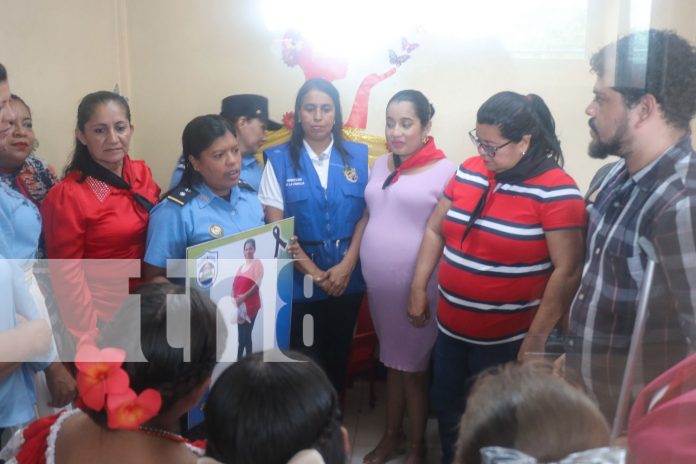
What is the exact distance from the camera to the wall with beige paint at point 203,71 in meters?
1.98

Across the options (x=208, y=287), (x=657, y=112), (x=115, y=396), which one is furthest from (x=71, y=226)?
(x=657, y=112)

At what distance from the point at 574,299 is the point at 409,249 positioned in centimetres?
59

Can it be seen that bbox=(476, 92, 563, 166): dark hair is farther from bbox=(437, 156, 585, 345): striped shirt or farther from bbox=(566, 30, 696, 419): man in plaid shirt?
bbox=(566, 30, 696, 419): man in plaid shirt

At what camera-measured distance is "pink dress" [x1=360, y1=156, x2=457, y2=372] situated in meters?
1.82

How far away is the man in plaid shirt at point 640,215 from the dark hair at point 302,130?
916mm

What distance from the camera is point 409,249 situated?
71.7 inches

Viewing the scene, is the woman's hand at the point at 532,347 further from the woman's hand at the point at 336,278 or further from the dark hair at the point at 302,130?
the dark hair at the point at 302,130

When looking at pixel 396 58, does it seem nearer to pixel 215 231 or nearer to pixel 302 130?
pixel 302 130

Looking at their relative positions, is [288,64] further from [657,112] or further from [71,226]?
[657,112]

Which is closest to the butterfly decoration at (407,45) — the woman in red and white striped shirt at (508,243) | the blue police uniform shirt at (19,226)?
the woman in red and white striped shirt at (508,243)

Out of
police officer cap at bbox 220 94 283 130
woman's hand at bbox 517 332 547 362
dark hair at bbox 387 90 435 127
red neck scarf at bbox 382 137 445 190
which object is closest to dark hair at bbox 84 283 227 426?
woman's hand at bbox 517 332 547 362

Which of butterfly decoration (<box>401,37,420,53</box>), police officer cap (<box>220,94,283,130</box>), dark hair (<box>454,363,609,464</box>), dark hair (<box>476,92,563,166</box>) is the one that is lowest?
dark hair (<box>454,363,609,464</box>)

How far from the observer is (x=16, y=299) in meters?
1.12

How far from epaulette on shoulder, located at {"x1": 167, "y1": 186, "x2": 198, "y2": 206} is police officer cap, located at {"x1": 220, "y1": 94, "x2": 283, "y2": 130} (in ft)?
2.33
